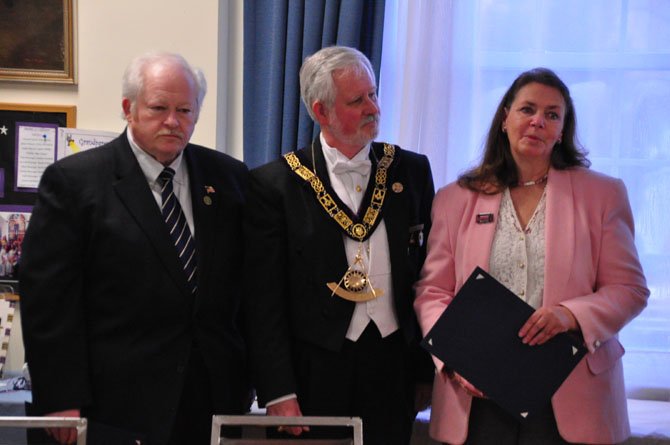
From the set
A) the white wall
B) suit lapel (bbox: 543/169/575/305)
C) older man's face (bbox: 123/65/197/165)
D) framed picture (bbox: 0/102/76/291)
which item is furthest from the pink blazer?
framed picture (bbox: 0/102/76/291)

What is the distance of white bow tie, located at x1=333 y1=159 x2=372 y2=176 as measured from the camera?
227 centimetres

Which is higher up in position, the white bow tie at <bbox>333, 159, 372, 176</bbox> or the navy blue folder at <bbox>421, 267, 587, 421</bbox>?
the white bow tie at <bbox>333, 159, 372, 176</bbox>

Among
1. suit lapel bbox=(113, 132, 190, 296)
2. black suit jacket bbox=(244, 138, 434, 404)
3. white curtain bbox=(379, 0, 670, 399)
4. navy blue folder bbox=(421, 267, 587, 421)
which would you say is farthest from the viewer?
white curtain bbox=(379, 0, 670, 399)

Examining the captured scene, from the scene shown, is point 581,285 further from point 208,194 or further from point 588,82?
point 588,82

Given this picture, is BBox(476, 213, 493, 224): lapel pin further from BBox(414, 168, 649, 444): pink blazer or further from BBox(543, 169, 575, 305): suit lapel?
BBox(543, 169, 575, 305): suit lapel

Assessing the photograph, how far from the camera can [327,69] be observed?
2252mm

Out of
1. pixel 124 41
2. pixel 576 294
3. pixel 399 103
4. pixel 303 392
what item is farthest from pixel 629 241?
pixel 124 41

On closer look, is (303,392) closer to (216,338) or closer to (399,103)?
(216,338)

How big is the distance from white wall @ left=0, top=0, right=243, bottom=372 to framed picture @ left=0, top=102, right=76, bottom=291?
0.06 metres

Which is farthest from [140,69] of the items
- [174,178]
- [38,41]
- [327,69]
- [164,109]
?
[38,41]

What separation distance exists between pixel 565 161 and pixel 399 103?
1.13m

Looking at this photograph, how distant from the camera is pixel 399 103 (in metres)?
3.19

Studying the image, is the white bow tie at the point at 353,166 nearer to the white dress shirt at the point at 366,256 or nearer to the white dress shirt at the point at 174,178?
the white dress shirt at the point at 366,256

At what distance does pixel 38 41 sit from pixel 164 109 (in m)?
1.34
